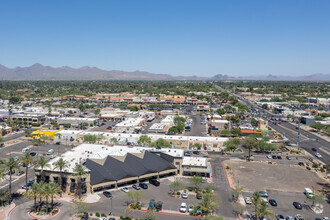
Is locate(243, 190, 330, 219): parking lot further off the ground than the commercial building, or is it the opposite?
the commercial building

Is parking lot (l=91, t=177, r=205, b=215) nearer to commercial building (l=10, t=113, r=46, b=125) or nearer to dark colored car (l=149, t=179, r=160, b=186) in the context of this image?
dark colored car (l=149, t=179, r=160, b=186)

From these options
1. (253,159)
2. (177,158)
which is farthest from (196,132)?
(177,158)

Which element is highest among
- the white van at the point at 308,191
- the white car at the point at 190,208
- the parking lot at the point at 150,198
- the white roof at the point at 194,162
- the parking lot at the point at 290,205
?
the white roof at the point at 194,162

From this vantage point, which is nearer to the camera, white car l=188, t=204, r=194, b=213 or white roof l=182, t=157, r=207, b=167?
white car l=188, t=204, r=194, b=213

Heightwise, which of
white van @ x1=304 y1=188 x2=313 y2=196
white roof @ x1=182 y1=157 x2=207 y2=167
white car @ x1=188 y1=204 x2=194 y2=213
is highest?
white roof @ x1=182 y1=157 x2=207 y2=167

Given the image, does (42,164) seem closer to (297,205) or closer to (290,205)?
(290,205)

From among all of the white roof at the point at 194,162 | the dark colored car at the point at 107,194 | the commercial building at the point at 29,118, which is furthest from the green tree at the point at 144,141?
the commercial building at the point at 29,118

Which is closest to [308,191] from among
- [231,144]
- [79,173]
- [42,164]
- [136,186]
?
[231,144]

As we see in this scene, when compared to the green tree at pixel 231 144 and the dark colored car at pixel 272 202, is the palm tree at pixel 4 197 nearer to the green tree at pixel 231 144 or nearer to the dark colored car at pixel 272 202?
the dark colored car at pixel 272 202

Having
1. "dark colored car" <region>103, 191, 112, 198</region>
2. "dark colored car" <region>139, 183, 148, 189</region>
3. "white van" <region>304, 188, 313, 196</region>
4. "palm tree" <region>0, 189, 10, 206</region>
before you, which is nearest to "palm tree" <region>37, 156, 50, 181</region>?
"palm tree" <region>0, 189, 10, 206</region>

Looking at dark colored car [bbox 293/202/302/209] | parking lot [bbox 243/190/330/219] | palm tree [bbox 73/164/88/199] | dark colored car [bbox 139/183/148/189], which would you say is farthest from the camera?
dark colored car [bbox 139/183/148/189]
